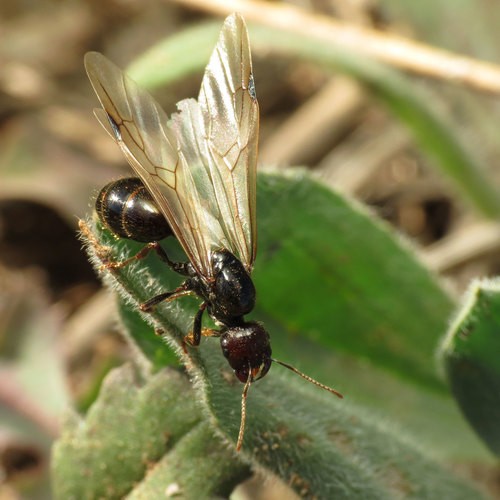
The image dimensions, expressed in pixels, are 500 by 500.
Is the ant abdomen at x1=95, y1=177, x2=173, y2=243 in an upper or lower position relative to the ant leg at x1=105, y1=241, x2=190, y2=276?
upper

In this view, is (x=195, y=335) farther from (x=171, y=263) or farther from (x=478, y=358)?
(x=478, y=358)

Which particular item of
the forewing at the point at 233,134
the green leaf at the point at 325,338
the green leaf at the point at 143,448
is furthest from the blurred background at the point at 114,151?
the green leaf at the point at 143,448

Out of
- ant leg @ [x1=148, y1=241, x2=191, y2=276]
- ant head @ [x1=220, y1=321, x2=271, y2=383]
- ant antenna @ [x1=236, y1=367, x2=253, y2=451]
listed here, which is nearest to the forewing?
ant leg @ [x1=148, y1=241, x2=191, y2=276]

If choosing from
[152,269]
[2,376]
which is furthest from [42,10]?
[152,269]

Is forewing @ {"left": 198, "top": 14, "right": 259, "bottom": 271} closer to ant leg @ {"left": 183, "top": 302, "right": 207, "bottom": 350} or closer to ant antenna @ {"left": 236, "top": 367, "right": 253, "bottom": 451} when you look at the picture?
ant leg @ {"left": 183, "top": 302, "right": 207, "bottom": 350}

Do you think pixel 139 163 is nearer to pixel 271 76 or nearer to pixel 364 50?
pixel 364 50

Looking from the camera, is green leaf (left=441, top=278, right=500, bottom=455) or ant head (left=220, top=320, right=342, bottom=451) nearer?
ant head (left=220, top=320, right=342, bottom=451)

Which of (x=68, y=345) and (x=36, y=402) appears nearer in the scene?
(x=36, y=402)
